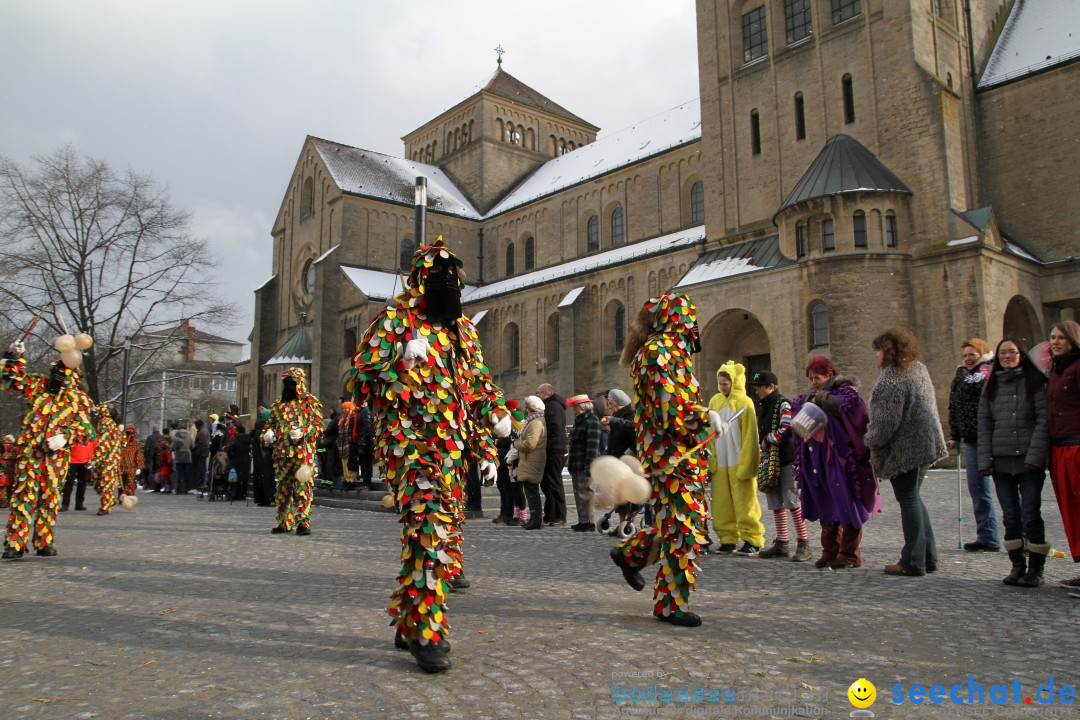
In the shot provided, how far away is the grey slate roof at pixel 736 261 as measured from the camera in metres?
24.6

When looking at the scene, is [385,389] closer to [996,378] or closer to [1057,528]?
[996,378]

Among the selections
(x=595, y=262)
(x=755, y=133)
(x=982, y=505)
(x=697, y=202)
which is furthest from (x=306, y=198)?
(x=982, y=505)

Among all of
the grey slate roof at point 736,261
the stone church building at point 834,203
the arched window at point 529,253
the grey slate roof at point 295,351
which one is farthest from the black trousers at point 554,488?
the grey slate roof at point 295,351

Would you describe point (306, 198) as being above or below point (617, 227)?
above

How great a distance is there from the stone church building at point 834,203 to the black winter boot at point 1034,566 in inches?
669

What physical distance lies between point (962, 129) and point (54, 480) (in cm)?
2660

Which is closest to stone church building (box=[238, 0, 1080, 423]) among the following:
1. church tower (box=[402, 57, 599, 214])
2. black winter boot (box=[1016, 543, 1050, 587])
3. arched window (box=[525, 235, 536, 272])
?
arched window (box=[525, 235, 536, 272])

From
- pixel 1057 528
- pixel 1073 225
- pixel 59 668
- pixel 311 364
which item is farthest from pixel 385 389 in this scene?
pixel 311 364

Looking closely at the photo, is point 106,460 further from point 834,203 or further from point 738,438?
point 834,203

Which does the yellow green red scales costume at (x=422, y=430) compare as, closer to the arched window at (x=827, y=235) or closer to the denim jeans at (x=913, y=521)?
the denim jeans at (x=913, y=521)

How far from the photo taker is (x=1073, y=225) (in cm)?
2283

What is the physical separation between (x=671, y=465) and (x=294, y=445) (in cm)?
581

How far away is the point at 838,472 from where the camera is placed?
6.36 meters

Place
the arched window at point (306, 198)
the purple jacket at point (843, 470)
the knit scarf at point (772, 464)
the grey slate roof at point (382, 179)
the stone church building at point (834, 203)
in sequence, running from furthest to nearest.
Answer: the arched window at point (306, 198) → the grey slate roof at point (382, 179) → the stone church building at point (834, 203) → the knit scarf at point (772, 464) → the purple jacket at point (843, 470)
